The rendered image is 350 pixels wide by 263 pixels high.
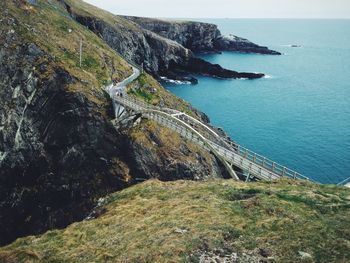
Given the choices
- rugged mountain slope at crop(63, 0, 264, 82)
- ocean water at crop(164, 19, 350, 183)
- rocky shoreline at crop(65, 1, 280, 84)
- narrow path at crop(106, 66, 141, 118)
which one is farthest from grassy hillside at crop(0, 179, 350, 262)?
rugged mountain slope at crop(63, 0, 264, 82)

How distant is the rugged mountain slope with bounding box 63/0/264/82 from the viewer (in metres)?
117

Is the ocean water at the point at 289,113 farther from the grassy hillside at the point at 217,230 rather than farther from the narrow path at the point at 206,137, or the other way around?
the grassy hillside at the point at 217,230

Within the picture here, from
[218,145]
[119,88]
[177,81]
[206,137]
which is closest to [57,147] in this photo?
[119,88]

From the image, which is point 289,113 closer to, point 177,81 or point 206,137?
point 177,81

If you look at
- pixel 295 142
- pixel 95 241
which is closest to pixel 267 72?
pixel 295 142

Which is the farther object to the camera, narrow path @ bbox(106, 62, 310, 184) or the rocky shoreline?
the rocky shoreline

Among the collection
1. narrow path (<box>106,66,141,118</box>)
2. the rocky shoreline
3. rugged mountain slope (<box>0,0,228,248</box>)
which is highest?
the rocky shoreline

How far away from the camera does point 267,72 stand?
169 metres

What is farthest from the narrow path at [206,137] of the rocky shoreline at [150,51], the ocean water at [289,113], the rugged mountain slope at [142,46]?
the rugged mountain slope at [142,46]

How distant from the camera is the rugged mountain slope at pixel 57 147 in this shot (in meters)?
59.7

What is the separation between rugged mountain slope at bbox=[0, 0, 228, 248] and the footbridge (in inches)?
142

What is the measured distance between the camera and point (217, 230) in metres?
29.0

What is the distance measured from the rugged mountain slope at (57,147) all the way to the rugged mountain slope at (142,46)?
45.4 m

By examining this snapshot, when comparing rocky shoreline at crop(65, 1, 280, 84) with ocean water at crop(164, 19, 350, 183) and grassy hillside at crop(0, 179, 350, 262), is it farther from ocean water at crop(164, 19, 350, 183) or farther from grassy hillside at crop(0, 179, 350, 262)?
grassy hillside at crop(0, 179, 350, 262)
